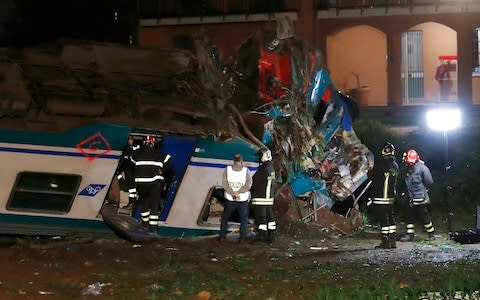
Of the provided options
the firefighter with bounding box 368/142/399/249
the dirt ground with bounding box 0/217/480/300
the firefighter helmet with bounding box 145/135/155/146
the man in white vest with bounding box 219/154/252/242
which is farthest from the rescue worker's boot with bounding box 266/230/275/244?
the firefighter helmet with bounding box 145/135/155/146

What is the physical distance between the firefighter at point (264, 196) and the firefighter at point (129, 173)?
1.81 m

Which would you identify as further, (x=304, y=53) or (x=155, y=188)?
(x=304, y=53)

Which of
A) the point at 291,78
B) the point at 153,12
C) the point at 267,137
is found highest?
the point at 153,12

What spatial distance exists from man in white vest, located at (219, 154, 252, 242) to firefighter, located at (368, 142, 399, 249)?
1972 mm

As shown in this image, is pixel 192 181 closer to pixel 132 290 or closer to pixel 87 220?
pixel 87 220

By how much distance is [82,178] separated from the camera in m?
11.7

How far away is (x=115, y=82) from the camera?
12109mm

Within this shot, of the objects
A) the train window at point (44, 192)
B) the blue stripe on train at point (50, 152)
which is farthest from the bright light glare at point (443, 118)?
the train window at point (44, 192)

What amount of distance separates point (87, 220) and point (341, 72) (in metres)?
22.3

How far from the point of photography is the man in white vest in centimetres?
1227

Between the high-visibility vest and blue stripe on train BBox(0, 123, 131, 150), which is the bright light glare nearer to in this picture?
the high-visibility vest

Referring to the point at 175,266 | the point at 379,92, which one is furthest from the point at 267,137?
the point at 379,92

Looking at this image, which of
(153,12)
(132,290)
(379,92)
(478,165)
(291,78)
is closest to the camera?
(132,290)

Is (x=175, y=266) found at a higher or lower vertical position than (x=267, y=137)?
lower
